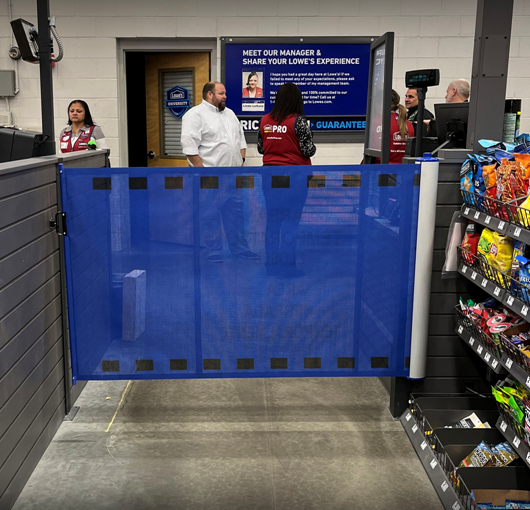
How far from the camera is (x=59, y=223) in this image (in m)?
2.63

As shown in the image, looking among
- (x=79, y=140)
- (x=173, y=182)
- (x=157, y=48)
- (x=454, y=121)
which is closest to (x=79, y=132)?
(x=79, y=140)

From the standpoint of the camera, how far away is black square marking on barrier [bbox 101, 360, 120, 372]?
9.13 ft

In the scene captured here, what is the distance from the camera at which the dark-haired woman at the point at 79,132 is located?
480cm

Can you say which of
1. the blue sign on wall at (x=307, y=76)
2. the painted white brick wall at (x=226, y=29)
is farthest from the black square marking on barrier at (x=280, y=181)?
the painted white brick wall at (x=226, y=29)

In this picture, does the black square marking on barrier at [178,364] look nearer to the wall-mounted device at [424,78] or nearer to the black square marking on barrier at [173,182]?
the black square marking on barrier at [173,182]

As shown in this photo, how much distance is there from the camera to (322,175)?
262cm

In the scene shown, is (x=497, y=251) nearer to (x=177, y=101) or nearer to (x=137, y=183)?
(x=137, y=183)

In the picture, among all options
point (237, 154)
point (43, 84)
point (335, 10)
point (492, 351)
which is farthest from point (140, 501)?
point (335, 10)

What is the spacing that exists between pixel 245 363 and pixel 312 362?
11.8 inches

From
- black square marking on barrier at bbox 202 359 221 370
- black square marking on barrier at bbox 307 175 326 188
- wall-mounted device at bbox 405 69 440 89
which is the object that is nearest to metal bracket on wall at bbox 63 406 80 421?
black square marking on barrier at bbox 202 359 221 370

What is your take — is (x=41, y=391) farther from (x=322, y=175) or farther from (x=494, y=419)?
(x=494, y=419)

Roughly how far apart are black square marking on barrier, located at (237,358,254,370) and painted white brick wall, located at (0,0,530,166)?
13.4ft

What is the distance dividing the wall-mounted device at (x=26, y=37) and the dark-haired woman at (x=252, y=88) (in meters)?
3.46

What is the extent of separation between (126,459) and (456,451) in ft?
4.34
